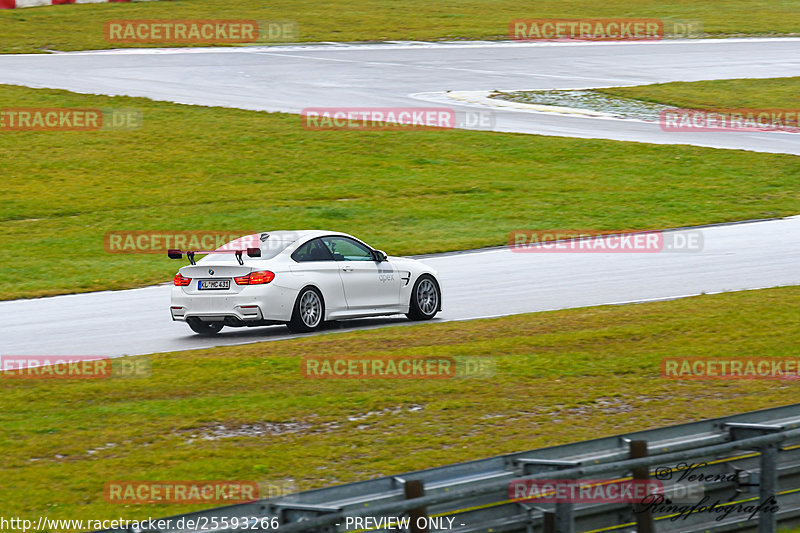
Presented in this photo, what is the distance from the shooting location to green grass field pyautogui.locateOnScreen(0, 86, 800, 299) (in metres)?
21.1

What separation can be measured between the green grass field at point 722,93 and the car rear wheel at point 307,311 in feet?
74.6

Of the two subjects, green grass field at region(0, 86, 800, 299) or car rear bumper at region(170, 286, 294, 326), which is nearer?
car rear bumper at region(170, 286, 294, 326)

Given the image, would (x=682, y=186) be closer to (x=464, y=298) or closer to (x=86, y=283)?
(x=464, y=298)

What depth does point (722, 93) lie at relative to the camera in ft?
117

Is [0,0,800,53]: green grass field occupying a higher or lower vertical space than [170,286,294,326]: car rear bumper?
higher

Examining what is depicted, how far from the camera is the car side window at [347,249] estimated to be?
14.3 metres

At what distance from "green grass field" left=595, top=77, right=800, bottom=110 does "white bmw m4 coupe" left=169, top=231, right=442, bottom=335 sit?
2163 centimetres

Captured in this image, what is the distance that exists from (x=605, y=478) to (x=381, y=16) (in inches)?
1706

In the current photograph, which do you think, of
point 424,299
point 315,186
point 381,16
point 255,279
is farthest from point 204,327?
point 381,16

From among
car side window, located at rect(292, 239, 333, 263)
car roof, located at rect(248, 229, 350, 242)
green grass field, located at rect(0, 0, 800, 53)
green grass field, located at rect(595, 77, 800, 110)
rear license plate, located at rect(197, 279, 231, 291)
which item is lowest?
rear license plate, located at rect(197, 279, 231, 291)

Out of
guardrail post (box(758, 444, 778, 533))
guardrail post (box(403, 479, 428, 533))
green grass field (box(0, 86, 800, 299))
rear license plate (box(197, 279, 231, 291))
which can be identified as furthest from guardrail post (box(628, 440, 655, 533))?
green grass field (box(0, 86, 800, 299))

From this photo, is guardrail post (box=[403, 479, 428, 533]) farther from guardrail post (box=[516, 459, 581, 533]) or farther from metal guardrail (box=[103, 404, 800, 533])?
guardrail post (box=[516, 459, 581, 533])

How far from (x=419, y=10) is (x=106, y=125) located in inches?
Answer: 909

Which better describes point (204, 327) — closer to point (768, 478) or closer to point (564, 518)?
point (564, 518)
